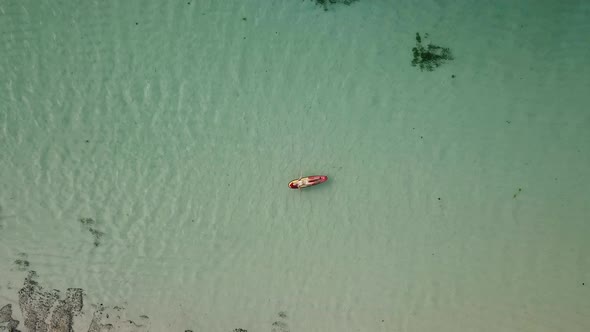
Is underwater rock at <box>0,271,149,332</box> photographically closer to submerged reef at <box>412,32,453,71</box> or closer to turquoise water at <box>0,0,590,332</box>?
turquoise water at <box>0,0,590,332</box>

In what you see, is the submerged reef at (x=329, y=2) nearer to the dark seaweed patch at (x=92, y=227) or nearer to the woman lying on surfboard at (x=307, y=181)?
the woman lying on surfboard at (x=307, y=181)

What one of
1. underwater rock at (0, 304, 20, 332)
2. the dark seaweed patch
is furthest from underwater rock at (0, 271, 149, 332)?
the dark seaweed patch

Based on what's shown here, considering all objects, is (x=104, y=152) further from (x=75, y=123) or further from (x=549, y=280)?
(x=549, y=280)

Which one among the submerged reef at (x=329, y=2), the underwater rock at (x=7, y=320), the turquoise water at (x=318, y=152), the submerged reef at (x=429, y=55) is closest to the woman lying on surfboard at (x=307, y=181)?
the turquoise water at (x=318, y=152)

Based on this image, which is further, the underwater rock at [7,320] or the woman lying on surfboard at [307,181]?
the underwater rock at [7,320]

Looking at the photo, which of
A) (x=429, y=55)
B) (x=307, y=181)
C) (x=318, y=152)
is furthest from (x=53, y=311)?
(x=429, y=55)

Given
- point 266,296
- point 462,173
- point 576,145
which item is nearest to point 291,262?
point 266,296
